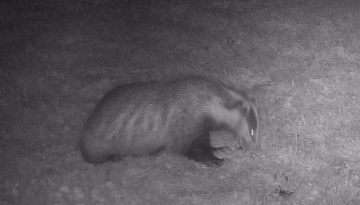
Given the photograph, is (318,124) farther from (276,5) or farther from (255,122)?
(276,5)

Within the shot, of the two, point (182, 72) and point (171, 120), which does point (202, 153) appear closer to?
point (171, 120)

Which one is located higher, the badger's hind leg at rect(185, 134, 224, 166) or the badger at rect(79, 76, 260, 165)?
the badger at rect(79, 76, 260, 165)

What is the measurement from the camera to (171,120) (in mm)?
4477

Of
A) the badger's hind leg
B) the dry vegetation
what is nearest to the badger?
the badger's hind leg

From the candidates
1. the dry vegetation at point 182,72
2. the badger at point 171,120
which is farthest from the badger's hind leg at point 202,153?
the dry vegetation at point 182,72

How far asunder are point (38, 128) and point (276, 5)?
446cm

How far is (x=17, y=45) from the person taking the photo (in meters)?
6.11

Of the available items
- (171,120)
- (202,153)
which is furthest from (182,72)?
(202,153)

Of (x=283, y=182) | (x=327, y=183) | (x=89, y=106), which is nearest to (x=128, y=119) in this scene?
(x=89, y=106)

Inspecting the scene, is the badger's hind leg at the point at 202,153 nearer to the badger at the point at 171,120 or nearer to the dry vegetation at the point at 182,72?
the badger at the point at 171,120

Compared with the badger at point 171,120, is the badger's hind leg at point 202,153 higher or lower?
lower

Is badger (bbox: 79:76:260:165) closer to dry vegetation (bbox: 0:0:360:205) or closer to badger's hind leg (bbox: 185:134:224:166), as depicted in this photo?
badger's hind leg (bbox: 185:134:224:166)

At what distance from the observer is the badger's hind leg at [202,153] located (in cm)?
444

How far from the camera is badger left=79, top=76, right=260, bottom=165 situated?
14.2ft
